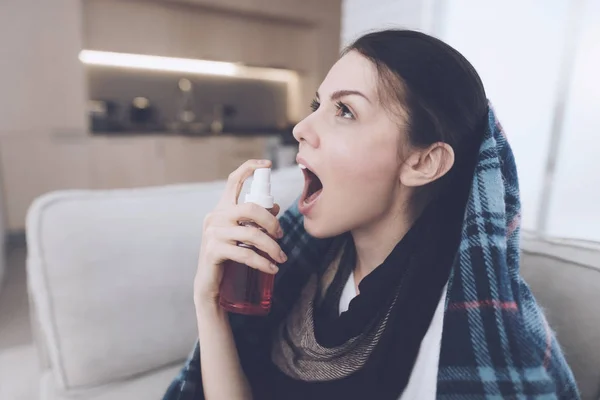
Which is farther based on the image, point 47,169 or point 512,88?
point 47,169

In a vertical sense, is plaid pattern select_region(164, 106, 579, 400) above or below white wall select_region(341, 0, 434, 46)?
below

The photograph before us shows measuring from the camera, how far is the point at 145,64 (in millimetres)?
3979

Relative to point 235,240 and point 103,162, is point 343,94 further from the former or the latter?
point 103,162

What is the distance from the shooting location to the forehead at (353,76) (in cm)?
→ 65

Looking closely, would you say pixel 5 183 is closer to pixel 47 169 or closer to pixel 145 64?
pixel 47 169

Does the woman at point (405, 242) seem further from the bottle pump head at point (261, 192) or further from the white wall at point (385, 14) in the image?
the white wall at point (385, 14)

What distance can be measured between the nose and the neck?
0.17 metres

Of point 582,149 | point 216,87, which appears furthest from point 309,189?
point 216,87

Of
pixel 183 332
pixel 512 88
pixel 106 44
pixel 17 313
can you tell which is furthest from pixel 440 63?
pixel 106 44

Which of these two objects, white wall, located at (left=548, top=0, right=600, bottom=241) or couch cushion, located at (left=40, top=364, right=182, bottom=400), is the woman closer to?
couch cushion, located at (left=40, top=364, right=182, bottom=400)

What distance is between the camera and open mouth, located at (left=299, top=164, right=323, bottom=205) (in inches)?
28.2

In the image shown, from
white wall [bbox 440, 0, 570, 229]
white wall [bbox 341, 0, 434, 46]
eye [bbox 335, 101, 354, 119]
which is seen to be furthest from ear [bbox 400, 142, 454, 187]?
white wall [bbox 440, 0, 570, 229]

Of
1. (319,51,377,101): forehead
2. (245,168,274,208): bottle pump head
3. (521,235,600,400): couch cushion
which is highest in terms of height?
(319,51,377,101): forehead

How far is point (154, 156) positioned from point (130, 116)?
1.92 feet
